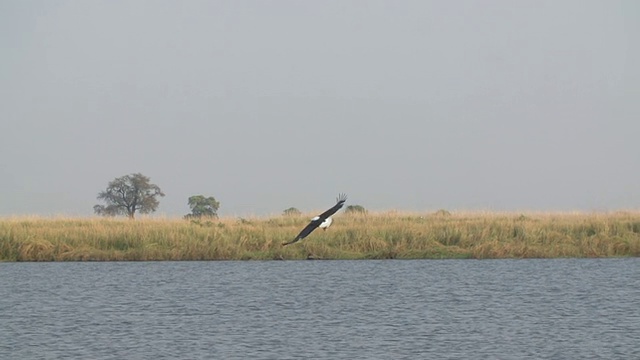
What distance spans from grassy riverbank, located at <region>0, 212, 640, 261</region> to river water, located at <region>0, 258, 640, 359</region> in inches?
23.4

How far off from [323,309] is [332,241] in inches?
500

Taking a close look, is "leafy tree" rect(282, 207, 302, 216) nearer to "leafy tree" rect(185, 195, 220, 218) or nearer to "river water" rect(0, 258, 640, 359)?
"river water" rect(0, 258, 640, 359)

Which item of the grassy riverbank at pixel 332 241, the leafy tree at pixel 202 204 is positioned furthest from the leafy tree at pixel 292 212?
the leafy tree at pixel 202 204

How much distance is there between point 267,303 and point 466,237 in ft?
43.6

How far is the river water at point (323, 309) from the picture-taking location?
60.1 ft

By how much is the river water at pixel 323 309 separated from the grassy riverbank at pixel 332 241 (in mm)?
595

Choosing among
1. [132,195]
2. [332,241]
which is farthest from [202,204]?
[332,241]

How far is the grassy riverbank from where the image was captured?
119 ft

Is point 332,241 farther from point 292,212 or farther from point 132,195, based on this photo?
point 132,195

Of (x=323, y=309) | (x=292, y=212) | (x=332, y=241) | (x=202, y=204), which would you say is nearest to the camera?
(x=323, y=309)

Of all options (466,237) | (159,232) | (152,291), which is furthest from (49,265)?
(466,237)

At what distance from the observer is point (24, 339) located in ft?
63.4

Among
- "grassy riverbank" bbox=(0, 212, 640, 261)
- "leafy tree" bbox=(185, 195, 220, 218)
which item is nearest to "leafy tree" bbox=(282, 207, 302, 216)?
"grassy riverbank" bbox=(0, 212, 640, 261)

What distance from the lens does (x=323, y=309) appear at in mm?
23984
